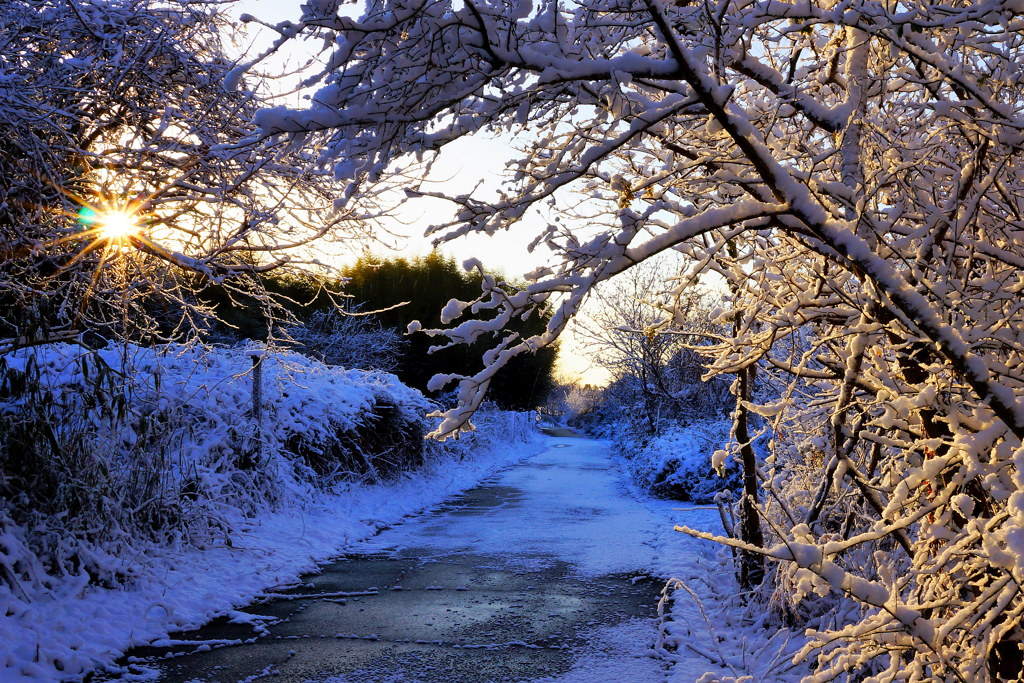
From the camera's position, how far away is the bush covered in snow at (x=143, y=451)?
242 inches

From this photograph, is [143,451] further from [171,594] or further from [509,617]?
[509,617]

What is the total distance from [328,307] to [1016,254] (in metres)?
23.5

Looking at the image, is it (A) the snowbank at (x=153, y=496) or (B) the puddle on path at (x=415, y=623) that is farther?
(A) the snowbank at (x=153, y=496)

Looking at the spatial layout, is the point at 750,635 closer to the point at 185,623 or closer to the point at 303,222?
the point at 185,623

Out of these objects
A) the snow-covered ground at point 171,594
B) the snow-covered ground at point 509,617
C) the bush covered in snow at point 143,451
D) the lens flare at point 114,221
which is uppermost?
the lens flare at point 114,221

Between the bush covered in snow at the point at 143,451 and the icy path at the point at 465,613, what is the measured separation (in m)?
1.39

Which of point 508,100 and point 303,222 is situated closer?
point 508,100

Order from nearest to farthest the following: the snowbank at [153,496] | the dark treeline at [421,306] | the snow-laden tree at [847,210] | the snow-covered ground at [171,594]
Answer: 1. the snow-laden tree at [847,210]
2. the snow-covered ground at [171,594]
3. the snowbank at [153,496]
4. the dark treeline at [421,306]

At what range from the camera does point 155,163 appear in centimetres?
627

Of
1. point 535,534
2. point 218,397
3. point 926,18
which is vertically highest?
point 926,18

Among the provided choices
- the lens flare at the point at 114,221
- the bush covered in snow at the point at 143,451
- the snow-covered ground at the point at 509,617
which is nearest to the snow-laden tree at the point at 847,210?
the snow-covered ground at the point at 509,617

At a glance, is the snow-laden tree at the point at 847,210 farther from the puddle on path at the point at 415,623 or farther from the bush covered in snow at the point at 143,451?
the bush covered in snow at the point at 143,451

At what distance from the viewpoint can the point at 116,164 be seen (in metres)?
5.94

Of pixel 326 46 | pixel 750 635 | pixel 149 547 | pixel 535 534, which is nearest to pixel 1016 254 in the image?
pixel 326 46
